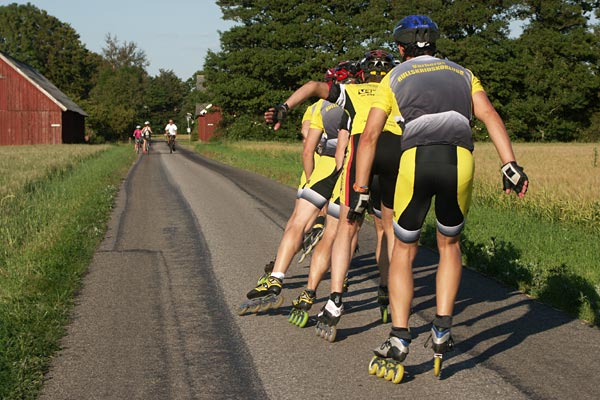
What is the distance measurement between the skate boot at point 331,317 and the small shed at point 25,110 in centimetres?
5403

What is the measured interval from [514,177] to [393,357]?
1.28 m

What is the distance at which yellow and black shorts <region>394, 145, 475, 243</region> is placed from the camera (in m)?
4.33

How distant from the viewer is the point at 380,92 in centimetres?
449

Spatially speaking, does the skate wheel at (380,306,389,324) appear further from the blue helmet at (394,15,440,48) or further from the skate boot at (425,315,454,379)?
the blue helmet at (394,15,440,48)

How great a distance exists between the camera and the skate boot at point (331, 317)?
5.20m

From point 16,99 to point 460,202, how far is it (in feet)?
185

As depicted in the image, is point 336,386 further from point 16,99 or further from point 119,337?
point 16,99

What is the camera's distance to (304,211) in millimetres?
6250

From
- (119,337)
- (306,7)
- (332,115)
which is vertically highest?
(306,7)

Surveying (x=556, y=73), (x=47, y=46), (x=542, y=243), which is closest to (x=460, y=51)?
(x=556, y=73)

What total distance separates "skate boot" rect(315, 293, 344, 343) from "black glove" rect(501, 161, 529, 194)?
1.54 m

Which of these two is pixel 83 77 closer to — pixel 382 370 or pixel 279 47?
pixel 279 47

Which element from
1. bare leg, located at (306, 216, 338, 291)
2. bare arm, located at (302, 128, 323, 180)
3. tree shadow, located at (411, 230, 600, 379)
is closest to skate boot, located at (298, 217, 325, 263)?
bare arm, located at (302, 128, 323, 180)

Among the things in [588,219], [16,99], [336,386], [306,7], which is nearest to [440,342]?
[336,386]
